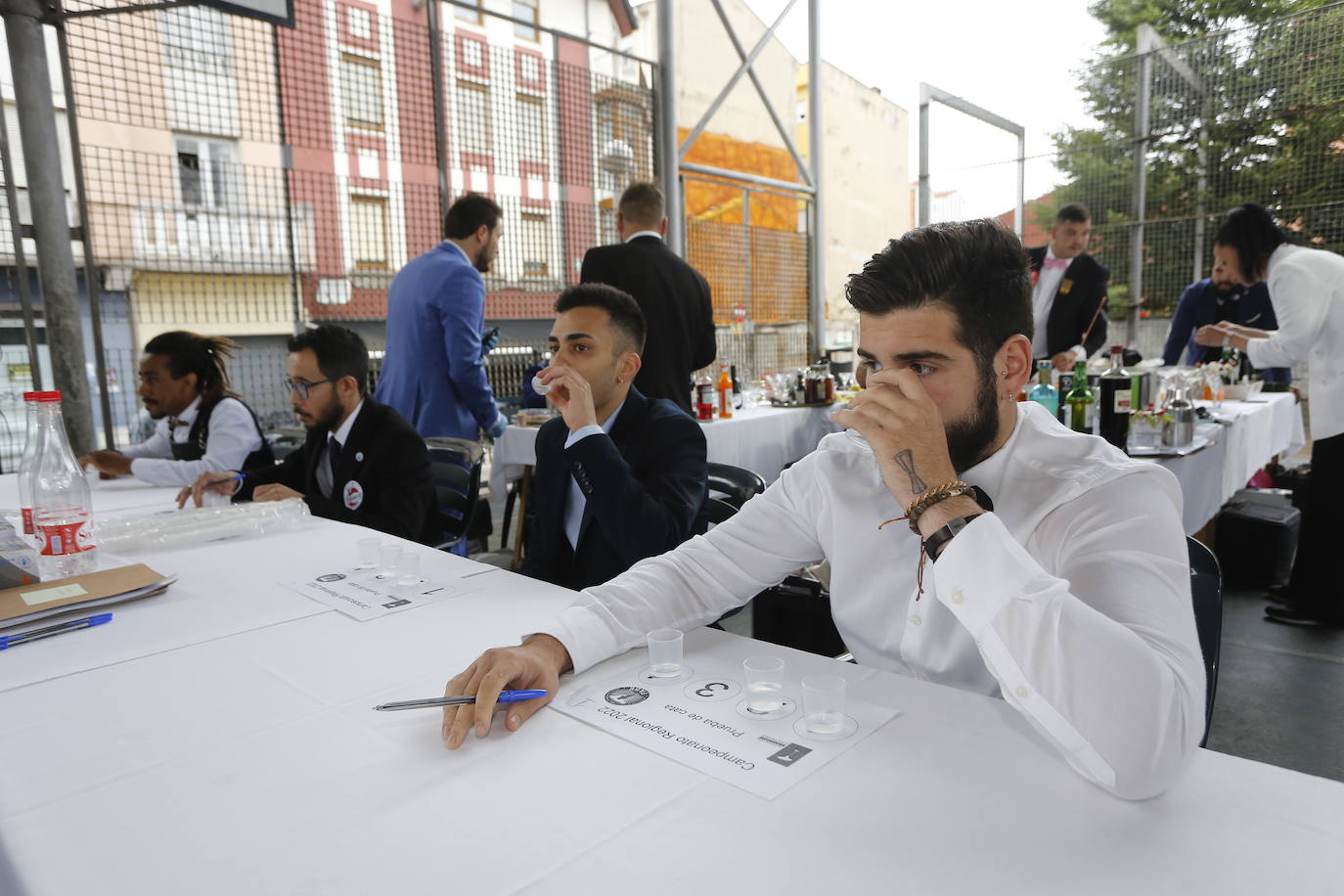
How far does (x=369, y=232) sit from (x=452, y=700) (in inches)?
193

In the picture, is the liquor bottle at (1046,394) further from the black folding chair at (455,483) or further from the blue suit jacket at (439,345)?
the blue suit jacket at (439,345)

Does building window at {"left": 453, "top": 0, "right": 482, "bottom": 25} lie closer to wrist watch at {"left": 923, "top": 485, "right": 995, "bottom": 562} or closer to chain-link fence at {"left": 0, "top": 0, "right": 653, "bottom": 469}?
chain-link fence at {"left": 0, "top": 0, "right": 653, "bottom": 469}

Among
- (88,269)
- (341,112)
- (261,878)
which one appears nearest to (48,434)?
(261,878)

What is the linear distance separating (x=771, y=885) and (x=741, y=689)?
38 cm

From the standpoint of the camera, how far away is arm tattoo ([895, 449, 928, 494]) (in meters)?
1.03

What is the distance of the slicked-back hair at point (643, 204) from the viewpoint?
4.11 m

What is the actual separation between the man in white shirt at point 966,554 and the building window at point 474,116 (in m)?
5.04

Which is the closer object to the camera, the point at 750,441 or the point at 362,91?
the point at 750,441

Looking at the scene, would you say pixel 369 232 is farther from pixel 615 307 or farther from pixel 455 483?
pixel 615 307

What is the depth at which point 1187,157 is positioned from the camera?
7.65 m

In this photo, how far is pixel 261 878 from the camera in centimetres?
68

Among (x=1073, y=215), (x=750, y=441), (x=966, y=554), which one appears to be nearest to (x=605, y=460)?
(x=966, y=554)

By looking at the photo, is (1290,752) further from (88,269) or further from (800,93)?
(800,93)

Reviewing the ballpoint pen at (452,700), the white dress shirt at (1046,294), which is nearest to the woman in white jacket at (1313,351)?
the white dress shirt at (1046,294)
